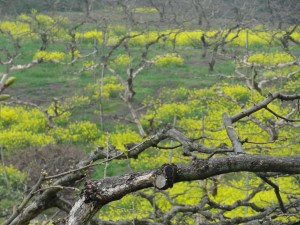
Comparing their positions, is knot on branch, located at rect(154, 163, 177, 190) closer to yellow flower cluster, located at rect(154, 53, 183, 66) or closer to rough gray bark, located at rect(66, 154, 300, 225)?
rough gray bark, located at rect(66, 154, 300, 225)

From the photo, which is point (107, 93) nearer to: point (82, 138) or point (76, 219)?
point (82, 138)

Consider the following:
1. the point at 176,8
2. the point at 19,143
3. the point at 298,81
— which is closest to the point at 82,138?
the point at 19,143

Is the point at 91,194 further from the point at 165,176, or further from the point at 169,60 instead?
the point at 169,60

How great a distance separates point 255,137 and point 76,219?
34.2ft

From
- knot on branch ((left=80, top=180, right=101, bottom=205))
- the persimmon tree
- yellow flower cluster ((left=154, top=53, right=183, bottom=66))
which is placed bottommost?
yellow flower cluster ((left=154, top=53, right=183, bottom=66))

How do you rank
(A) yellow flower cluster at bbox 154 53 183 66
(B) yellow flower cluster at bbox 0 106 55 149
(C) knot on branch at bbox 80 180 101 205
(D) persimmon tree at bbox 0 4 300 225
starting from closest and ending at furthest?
(C) knot on branch at bbox 80 180 101 205 → (D) persimmon tree at bbox 0 4 300 225 → (B) yellow flower cluster at bbox 0 106 55 149 → (A) yellow flower cluster at bbox 154 53 183 66

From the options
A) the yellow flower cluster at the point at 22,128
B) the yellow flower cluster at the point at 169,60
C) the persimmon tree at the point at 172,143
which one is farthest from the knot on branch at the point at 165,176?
the yellow flower cluster at the point at 169,60

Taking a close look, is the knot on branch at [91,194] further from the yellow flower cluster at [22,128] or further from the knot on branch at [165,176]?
the yellow flower cluster at [22,128]

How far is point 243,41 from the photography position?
29.0m

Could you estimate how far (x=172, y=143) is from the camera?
210 inches

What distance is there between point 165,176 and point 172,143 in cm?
322

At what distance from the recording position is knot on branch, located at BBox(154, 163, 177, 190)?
211cm

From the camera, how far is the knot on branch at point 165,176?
211 cm

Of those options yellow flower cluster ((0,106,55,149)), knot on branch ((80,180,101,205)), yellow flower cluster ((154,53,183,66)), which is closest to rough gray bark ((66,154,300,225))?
knot on branch ((80,180,101,205))
